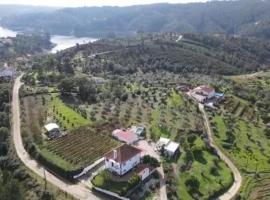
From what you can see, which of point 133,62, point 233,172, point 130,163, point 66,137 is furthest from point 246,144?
point 133,62

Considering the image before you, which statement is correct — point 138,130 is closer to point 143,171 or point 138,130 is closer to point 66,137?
point 66,137

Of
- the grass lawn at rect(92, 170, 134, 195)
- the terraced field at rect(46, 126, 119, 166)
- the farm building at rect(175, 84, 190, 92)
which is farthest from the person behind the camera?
the farm building at rect(175, 84, 190, 92)

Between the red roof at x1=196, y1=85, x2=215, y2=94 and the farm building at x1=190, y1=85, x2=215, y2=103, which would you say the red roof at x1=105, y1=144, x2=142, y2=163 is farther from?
the red roof at x1=196, y1=85, x2=215, y2=94

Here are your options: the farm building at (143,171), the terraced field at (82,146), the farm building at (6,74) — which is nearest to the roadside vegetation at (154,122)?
the terraced field at (82,146)

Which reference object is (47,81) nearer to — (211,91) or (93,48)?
(211,91)

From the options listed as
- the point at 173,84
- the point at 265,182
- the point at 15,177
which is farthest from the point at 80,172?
the point at 173,84

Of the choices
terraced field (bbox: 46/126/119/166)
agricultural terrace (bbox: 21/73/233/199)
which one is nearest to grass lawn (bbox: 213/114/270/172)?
agricultural terrace (bbox: 21/73/233/199)
